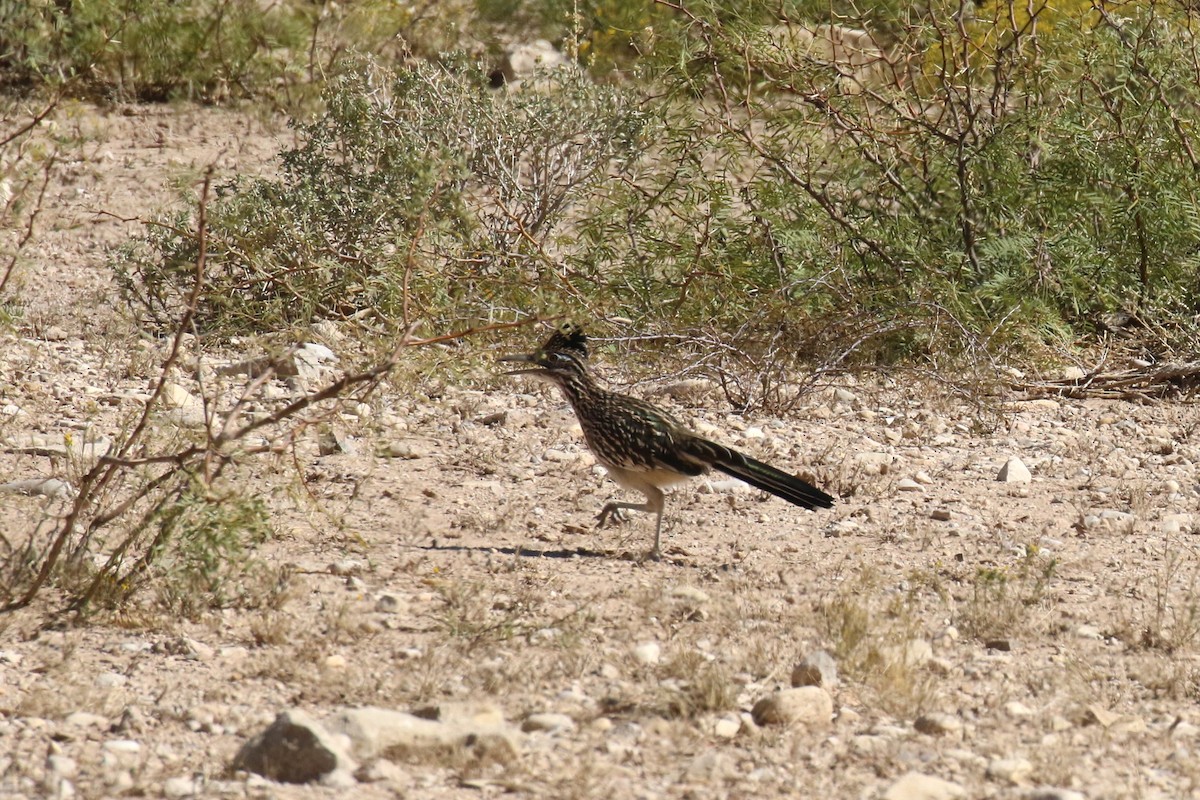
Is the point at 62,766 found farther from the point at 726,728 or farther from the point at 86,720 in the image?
the point at 726,728

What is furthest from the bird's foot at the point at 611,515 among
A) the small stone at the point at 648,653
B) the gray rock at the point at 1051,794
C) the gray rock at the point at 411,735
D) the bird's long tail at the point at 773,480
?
the gray rock at the point at 1051,794

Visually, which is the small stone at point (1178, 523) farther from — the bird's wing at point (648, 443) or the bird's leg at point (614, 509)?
the bird's leg at point (614, 509)

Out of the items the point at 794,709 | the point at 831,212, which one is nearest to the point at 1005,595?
the point at 794,709

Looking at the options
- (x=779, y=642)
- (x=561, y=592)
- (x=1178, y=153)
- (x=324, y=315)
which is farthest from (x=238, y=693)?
(x=1178, y=153)

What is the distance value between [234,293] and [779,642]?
4454 millimetres

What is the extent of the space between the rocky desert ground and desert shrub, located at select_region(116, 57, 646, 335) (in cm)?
52

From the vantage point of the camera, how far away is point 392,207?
802cm

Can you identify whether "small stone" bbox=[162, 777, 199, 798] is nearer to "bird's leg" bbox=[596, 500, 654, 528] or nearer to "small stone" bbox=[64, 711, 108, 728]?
"small stone" bbox=[64, 711, 108, 728]

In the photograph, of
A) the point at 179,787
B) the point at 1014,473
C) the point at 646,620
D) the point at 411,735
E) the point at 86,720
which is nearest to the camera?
the point at 179,787

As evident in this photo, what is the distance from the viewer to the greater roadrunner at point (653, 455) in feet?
18.2

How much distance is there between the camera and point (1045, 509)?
20.2ft

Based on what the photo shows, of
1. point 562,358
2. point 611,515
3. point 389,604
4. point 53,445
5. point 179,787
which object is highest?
point 562,358

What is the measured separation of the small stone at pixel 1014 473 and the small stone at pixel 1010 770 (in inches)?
Result: 107

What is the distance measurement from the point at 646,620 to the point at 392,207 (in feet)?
12.3
